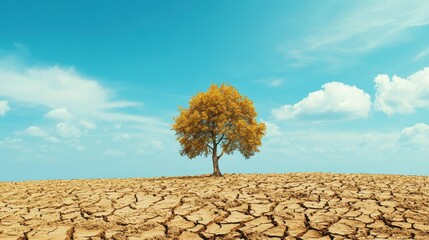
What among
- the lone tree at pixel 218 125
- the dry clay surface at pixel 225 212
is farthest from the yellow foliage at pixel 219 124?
the dry clay surface at pixel 225 212

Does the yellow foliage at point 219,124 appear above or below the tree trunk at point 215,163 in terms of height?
above

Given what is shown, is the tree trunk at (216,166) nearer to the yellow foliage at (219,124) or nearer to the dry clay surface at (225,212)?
the yellow foliage at (219,124)

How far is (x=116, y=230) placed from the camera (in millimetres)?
8367

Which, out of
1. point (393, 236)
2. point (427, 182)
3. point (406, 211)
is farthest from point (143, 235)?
point (427, 182)

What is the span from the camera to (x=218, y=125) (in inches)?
760

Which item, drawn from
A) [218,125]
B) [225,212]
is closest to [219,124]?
Result: [218,125]

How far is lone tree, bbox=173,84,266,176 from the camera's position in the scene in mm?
19391

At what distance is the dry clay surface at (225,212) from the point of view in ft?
26.2

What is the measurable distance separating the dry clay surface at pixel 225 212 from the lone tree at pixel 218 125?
626 centimetres

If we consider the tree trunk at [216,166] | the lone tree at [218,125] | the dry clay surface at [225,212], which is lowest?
the dry clay surface at [225,212]

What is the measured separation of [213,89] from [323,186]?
353 inches

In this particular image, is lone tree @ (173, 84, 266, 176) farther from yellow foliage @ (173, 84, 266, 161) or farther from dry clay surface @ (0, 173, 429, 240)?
dry clay surface @ (0, 173, 429, 240)

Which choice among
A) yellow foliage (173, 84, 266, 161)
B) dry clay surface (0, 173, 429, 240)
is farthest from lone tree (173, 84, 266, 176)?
dry clay surface (0, 173, 429, 240)

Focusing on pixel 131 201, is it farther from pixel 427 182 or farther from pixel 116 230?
pixel 427 182
